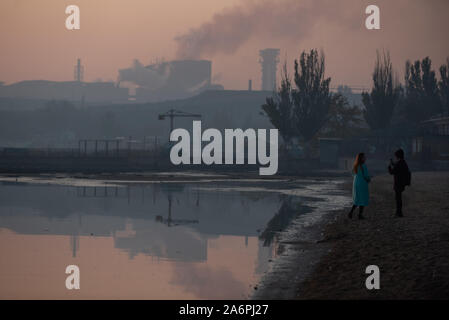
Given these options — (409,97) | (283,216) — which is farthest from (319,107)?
(283,216)

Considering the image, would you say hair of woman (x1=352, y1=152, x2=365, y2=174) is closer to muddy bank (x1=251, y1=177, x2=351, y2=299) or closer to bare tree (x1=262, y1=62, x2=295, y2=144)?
muddy bank (x1=251, y1=177, x2=351, y2=299)

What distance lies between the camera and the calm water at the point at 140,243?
32.5 feet

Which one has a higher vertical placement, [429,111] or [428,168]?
[429,111]

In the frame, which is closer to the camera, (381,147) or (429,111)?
(381,147)

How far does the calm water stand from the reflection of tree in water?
0.03 metres

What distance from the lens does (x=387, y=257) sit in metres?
11.4

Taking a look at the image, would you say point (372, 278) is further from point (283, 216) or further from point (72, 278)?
point (283, 216)

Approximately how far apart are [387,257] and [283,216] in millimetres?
8996

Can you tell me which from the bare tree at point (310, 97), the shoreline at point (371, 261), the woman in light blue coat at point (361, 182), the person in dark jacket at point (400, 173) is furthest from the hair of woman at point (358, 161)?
the bare tree at point (310, 97)

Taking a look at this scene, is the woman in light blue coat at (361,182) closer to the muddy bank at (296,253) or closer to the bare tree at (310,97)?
the muddy bank at (296,253)
